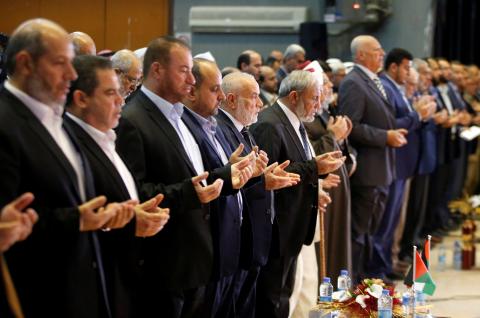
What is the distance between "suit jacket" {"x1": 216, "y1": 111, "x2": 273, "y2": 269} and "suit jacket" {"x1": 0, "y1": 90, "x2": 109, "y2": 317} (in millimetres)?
1625

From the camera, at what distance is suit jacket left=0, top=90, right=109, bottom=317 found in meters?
3.28

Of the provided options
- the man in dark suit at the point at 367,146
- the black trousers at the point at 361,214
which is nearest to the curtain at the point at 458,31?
the man in dark suit at the point at 367,146

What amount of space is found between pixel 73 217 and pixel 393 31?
33.0 ft

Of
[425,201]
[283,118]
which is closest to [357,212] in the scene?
[283,118]

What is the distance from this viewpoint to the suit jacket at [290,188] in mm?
5758

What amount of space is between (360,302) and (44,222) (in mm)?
2202

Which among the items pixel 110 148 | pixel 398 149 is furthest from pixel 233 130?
pixel 398 149

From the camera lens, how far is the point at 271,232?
546 cm

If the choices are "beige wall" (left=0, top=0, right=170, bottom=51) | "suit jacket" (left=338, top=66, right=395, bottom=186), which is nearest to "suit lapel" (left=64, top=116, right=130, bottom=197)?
"beige wall" (left=0, top=0, right=170, bottom=51)

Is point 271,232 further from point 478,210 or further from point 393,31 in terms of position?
point 393,31

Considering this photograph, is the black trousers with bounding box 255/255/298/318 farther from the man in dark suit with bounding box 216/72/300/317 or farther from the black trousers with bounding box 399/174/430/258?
the black trousers with bounding box 399/174/430/258

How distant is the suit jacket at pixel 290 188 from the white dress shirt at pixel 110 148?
6.08 feet

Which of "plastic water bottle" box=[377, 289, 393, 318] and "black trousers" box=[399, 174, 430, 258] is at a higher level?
"plastic water bottle" box=[377, 289, 393, 318]

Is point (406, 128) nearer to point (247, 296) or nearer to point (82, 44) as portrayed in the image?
point (247, 296)
